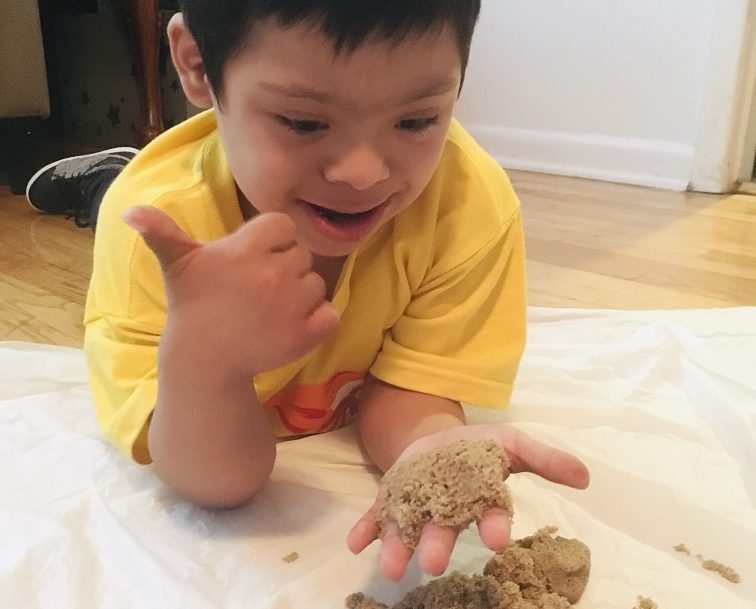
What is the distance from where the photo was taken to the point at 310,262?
431mm

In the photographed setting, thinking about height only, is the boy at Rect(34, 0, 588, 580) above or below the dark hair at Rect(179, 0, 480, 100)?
below

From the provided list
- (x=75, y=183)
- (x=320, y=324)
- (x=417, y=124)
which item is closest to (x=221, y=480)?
(x=320, y=324)

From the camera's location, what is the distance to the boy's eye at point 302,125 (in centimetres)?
44

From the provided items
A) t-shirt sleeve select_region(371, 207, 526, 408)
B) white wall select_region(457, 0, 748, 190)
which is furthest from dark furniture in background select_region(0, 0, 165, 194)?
t-shirt sleeve select_region(371, 207, 526, 408)

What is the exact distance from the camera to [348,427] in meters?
0.66

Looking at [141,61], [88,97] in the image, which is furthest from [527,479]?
[88,97]

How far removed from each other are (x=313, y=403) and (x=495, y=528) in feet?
0.88

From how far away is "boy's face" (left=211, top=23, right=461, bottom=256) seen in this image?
1.38 ft

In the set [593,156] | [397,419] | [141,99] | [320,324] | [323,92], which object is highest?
[323,92]

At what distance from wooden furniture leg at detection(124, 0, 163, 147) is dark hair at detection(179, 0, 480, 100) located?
1321 mm

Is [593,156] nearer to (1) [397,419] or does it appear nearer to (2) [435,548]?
(1) [397,419]

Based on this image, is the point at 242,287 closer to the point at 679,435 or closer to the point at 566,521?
the point at 566,521

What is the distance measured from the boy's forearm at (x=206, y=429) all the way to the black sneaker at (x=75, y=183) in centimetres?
96

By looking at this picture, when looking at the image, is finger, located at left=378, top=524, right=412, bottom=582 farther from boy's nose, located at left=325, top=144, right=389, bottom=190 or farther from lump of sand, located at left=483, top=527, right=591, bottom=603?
boy's nose, located at left=325, top=144, right=389, bottom=190
